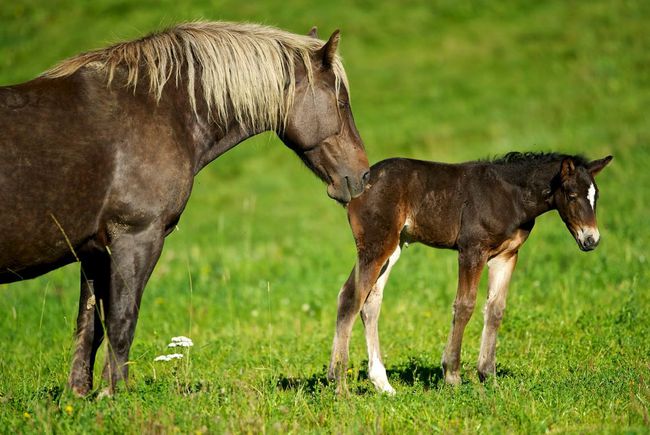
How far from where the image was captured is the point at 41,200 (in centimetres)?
543

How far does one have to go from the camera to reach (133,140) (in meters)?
5.70

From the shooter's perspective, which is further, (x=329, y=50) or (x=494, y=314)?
(x=494, y=314)

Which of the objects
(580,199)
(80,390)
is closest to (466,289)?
(580,199)

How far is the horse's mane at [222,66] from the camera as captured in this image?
6.00 m

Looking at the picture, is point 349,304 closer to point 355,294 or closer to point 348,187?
point 355,294

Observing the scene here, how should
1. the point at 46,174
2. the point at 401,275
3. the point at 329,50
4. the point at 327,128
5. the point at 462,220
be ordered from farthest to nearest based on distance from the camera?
the point at 401,275, the point at 462,220, the point at 327,128, the point at 329,50, the point at 46,174

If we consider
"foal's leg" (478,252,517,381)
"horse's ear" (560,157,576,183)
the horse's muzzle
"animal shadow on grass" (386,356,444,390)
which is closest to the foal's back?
"foal's leg" (478,252,517,381)

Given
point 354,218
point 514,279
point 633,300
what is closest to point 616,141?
point 514,279

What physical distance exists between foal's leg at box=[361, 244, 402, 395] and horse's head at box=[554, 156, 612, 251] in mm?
1464

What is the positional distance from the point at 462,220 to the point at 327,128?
1.56 metres

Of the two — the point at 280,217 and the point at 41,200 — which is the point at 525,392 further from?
the point at 280,217

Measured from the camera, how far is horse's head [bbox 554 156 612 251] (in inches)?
269

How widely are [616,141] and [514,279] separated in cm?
855

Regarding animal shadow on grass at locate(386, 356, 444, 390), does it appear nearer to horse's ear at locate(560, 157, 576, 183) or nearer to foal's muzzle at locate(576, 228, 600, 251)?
Answer: foal's muzzle at locate(576, 228, 600, 251)
